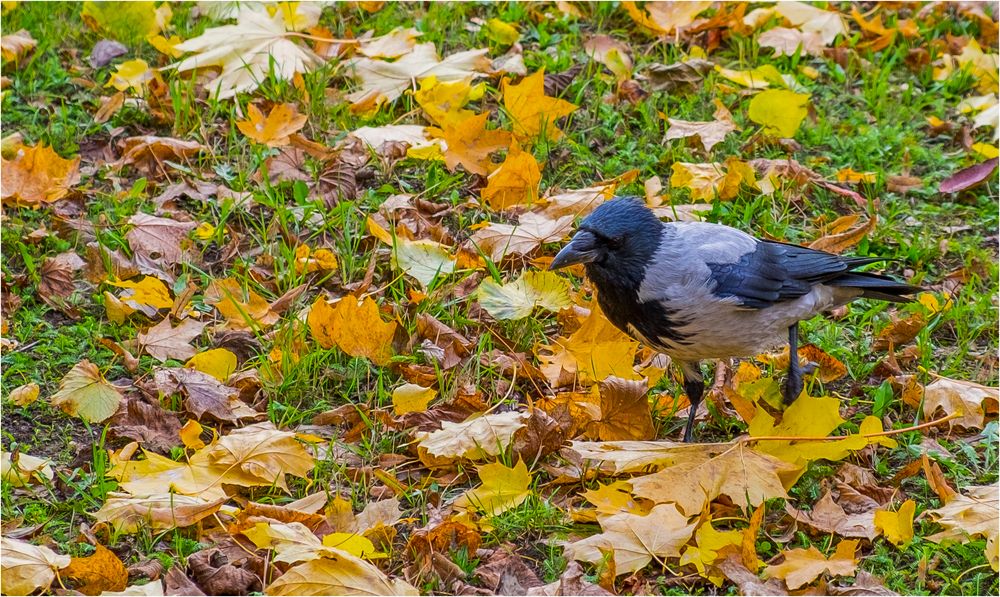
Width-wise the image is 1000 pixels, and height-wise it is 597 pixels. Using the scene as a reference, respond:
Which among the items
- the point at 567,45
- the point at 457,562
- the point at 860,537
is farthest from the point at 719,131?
the point at 457,562

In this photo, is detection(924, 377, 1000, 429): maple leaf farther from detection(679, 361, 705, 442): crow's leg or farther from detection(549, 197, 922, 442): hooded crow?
detection(679, 361, 705, 442): crow's leg

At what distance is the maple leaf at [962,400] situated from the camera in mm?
3904

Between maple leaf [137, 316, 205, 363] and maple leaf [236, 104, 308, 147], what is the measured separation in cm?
129

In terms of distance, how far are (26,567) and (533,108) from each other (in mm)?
3102

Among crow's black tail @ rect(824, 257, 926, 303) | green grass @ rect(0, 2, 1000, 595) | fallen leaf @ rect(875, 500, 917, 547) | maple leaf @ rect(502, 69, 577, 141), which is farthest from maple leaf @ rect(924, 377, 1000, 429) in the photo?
maple leaf @ rect(502, 69, 577, 141)

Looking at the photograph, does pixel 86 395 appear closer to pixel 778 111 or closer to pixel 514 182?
pixel 514 182

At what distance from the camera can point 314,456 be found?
3605 millimetres

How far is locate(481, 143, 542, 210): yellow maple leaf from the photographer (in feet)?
15.9

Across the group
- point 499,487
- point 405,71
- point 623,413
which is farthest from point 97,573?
point 405,71

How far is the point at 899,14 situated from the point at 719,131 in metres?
1.89

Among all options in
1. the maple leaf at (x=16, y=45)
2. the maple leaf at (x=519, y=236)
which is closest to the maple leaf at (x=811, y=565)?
the maple leaf at (x=519, y=236)

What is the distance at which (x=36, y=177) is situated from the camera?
4828mm

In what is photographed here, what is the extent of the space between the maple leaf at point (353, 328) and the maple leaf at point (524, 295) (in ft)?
1.23

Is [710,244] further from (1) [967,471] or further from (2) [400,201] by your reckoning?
(2) [400,201]
